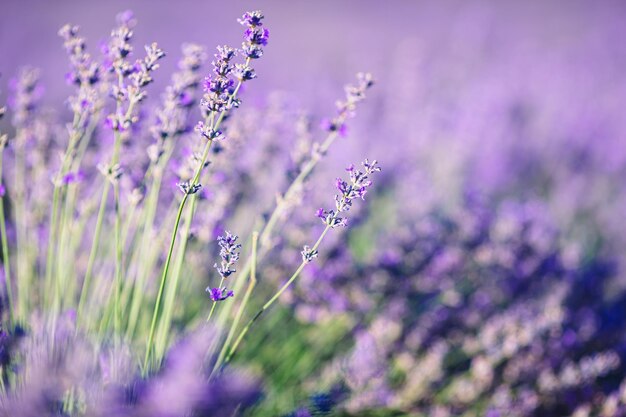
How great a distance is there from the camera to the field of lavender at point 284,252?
1129 millimetres

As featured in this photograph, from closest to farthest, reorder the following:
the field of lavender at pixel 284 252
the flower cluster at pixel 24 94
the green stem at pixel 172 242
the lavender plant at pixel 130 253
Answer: the lavender plant at pixel 130 253, the green stem at pixel 172 242, the field of lavender at pixel 284 252, the flower cluster at pixel 24 94

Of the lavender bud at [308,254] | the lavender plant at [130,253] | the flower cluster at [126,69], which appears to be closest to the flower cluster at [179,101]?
the lavender plant at [130,253]

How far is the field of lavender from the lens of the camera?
3.70ft

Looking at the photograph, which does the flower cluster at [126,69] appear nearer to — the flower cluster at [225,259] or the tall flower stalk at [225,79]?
the tall flower stalk at [225,79]

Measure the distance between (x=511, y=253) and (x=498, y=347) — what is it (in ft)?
1.99

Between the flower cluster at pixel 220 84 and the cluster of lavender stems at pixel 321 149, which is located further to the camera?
the cluster of lavender stems at pixel 321 149

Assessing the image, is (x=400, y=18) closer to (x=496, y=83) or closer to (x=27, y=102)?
(x=496, y=83)

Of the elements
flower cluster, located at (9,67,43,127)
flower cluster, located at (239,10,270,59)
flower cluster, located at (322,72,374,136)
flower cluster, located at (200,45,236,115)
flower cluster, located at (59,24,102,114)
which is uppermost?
flower cluster, located at (9,67,43,127)

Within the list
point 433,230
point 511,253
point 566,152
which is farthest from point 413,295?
point 566,152

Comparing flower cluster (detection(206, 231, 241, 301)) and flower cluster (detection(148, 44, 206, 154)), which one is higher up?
flower cluster (detection(148, 44, 206, 154))

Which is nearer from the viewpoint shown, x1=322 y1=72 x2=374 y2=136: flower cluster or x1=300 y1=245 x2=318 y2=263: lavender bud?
x1=300 y1=245 x2=318 y2=263: lavender bud

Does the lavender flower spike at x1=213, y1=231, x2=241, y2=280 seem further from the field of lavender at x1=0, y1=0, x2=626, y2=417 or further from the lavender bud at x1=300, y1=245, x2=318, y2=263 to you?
the lavender bud at x1=300, y1=245, x2=318, y2=263

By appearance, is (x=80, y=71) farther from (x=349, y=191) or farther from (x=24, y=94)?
(x=349, y=191)

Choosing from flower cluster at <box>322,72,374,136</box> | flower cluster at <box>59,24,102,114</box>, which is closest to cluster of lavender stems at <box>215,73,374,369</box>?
flower cluster at <box>322,72,374,136</box>
